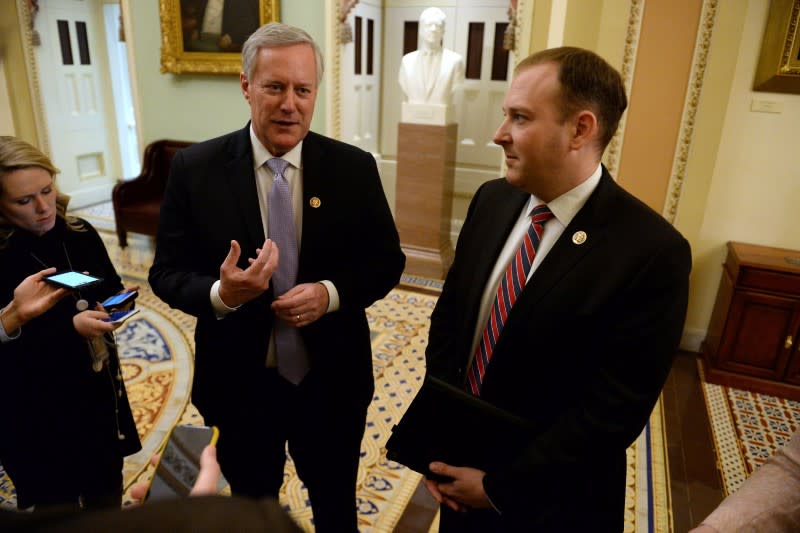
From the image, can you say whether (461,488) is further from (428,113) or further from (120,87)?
(120,87)

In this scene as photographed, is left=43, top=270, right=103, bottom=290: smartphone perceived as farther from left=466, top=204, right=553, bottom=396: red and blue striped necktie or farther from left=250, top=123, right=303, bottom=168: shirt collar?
left=466, top=204, right=553, bottom=396: red and blue striped necktie

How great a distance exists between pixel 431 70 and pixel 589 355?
4308mm

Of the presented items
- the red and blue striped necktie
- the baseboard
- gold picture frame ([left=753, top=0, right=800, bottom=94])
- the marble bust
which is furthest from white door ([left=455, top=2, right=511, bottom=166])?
the red and blue striped necktie

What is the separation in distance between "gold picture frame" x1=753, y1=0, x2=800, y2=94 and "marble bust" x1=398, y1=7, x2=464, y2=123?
2.48 m

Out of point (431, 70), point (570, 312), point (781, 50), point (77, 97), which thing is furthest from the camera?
point (77, 97)

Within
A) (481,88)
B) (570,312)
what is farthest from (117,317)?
(481,88)

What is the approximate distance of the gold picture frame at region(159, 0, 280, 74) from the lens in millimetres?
5195

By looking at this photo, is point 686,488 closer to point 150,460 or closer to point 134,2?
point 150,460

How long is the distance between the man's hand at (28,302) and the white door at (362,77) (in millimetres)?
3948

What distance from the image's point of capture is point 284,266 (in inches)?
65.9

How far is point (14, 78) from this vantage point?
257 inches

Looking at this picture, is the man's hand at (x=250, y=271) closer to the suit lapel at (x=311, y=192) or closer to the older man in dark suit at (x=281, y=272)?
the older man in dark suit at (x=281, y=272)

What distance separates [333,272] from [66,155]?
7.18 meters

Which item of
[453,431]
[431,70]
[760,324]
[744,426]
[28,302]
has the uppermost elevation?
[431,70]
